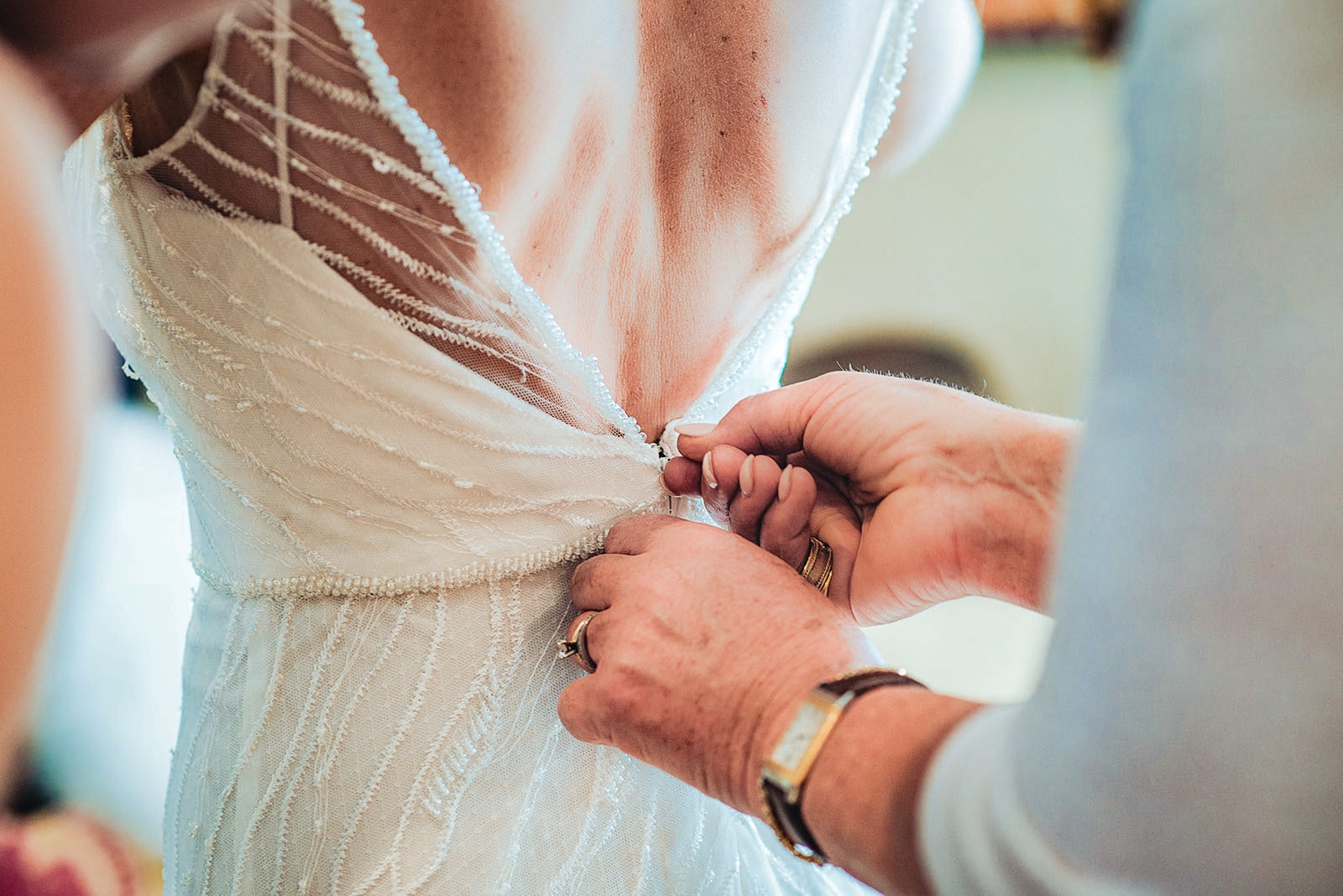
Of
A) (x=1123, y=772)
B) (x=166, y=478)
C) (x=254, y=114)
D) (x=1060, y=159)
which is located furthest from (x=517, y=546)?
(x=1060, y=159)

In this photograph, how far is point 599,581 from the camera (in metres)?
0.59

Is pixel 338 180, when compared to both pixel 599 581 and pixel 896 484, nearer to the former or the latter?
pixel 599 581

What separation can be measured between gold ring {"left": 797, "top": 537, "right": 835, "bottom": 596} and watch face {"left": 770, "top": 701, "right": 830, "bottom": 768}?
210mm

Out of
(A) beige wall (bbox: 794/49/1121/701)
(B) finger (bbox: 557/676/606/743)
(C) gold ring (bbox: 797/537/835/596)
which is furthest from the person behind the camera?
(A) beige wall (bbox: 794/49/1121/701)

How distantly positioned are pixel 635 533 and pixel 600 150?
261 mm

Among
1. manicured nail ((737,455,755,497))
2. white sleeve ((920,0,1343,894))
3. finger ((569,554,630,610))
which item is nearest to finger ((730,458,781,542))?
manicured nail ((737,455,755,497))

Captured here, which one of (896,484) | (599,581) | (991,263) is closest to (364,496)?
(599,581)

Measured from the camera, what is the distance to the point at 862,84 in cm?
72

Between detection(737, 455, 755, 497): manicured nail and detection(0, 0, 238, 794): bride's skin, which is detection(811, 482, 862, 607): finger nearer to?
detection(737, 455, 755, 497): manicured nail

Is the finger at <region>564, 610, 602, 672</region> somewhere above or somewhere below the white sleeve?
below

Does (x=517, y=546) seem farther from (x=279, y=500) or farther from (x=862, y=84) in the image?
(x=862, y=84)

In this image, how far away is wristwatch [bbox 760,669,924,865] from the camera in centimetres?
45

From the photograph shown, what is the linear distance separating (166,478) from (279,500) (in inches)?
58.7

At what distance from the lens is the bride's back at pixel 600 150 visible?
48cm
